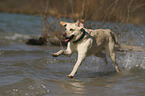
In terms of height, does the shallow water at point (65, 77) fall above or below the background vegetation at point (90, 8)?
below

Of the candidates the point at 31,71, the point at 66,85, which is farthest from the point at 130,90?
the point at 31,71

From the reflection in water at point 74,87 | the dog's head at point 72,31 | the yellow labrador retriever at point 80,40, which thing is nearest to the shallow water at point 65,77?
the reflection in water at point 74,87

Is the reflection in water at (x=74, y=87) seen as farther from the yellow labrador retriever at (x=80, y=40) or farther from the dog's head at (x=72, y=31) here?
the dog's head at (x=72, y=31)

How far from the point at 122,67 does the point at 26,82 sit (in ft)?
11.8

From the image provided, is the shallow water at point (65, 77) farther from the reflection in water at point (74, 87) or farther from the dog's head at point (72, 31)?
the dog's head at point (72, 31)

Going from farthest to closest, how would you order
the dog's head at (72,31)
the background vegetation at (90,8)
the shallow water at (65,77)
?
the background vegetation at (90,8) → the dog's head at (72,31) → the shallow water at (65,77)

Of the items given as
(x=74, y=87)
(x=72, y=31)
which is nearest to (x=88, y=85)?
(x=74, y=87)

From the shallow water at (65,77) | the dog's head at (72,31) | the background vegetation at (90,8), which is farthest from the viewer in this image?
the background vegetation at (90,8)

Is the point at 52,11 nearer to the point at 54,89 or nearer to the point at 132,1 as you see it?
the point at 132,1

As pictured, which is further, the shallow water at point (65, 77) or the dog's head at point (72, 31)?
the dog's head at point (72, 31)

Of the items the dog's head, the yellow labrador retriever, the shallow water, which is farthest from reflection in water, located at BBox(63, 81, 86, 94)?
the dog's head

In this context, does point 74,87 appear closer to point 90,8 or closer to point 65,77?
point 65,77

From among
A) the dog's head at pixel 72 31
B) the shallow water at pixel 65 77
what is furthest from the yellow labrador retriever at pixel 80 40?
the shallow water at pixel 65 77

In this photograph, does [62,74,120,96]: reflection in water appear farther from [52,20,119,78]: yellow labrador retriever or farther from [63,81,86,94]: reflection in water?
[52,20,119,78]: yellow labrador retriever
